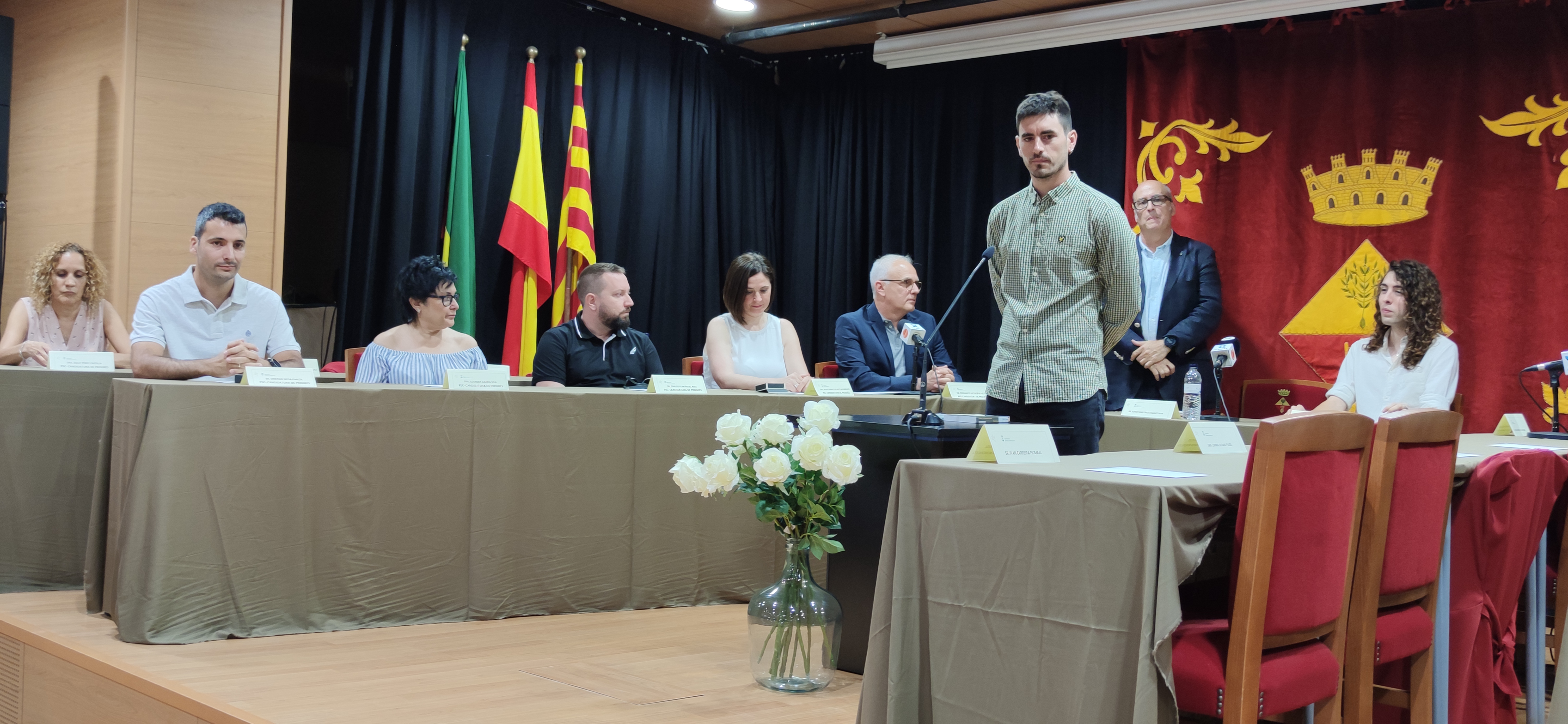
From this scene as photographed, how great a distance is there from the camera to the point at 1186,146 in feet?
18.7

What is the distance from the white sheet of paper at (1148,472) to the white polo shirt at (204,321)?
8.21 feet

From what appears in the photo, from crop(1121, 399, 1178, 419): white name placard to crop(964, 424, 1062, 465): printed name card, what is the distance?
178 cm

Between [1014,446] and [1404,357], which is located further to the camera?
[1404,357]

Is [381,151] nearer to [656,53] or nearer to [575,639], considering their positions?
[656,53]

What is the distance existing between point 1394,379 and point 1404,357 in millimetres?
81

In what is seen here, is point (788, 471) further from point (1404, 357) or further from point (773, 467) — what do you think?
point (1404, 357)

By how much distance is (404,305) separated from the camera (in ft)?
12.8

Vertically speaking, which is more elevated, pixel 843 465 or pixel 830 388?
pixel 830 388

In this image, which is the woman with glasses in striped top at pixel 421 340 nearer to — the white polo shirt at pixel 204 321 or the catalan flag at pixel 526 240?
the white polo shirt at pixel 204 321

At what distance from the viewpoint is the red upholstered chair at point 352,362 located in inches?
161

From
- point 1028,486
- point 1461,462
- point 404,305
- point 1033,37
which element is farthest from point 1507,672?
point 1033,37

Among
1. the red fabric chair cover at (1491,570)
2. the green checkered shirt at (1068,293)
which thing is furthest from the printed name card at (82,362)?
the red fabric chair cover at (1491,570)

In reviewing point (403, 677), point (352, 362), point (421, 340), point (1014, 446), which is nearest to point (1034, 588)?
point (1014, 446)

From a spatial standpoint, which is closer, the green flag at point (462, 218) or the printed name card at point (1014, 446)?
the printed name card at point (1014, 446)
